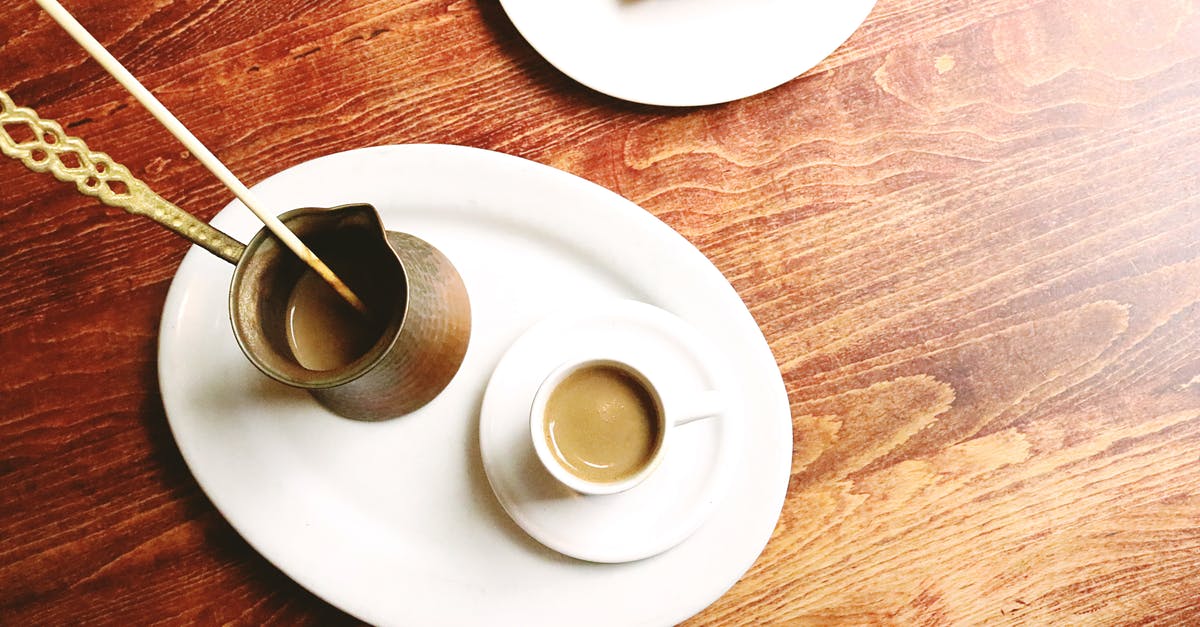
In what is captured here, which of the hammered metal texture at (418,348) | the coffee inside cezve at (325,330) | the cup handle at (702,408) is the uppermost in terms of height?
the coffee inside cezve at (325,330)

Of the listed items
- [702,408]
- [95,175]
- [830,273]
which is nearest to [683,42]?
[830,273]

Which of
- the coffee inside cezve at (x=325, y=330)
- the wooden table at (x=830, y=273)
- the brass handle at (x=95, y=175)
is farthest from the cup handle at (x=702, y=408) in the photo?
the brass handle at (x=95, y=175)

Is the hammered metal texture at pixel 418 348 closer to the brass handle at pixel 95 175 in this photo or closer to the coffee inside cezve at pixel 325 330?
the coffee inside cezve at pixel 325 330

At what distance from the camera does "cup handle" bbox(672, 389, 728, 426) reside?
741 mm

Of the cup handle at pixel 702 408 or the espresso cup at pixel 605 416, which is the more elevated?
the espresso cup at pixel 605 416

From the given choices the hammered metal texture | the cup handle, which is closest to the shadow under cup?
the hammered metal texture

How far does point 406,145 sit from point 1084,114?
0.78m

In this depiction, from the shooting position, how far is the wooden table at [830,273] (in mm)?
897

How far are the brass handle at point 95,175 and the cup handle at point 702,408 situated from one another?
1.35 ft

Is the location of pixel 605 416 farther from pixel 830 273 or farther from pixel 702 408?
pixel 830 273

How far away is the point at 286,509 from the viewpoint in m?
0.84

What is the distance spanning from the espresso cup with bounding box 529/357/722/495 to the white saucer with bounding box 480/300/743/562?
0.05 meters

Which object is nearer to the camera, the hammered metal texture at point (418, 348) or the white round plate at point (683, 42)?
the hammered metal texture at point (418, 348)

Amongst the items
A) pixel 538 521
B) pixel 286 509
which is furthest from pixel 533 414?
pixel 286 509
